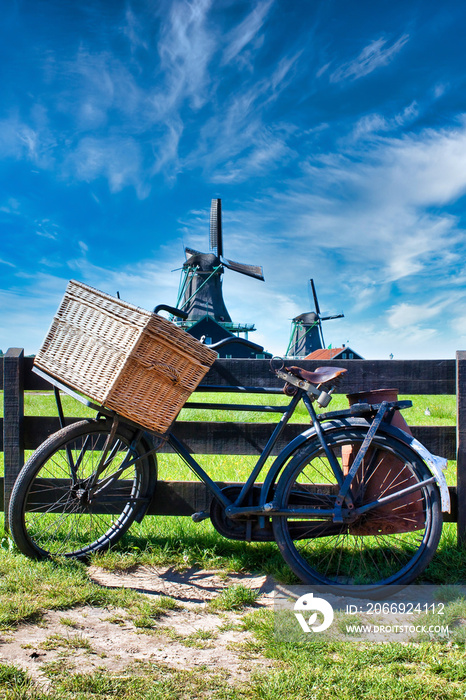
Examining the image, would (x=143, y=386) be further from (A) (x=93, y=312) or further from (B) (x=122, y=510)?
(B) (x=122, y=510)

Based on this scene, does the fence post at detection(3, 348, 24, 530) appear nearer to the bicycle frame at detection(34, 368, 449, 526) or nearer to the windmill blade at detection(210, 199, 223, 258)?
the bicycle frame at detection(34, 368, 449, 526)

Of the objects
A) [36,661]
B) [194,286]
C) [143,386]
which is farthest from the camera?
[194,286]

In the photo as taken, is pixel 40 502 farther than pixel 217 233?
No

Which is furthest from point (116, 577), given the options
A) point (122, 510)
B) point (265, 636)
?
point (265, 636)

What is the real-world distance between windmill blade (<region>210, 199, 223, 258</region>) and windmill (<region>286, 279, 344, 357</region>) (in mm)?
17051

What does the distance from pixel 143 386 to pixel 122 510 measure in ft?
4.13

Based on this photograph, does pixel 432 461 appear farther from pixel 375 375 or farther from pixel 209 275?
pixel 209 275

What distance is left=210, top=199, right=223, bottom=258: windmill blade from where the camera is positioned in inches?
1732

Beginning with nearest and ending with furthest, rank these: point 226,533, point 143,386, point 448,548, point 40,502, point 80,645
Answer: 1. point 80,645
2. point 143,386
3. point 226,533
4. point 448,548
5. point 40,502

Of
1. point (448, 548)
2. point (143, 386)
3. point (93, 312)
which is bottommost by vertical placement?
point (448, 548)

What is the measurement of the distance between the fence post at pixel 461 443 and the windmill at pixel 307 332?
5238 centimetres

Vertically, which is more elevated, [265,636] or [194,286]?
[194,286]

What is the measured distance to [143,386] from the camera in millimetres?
2598

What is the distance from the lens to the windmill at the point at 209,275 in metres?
43.4
